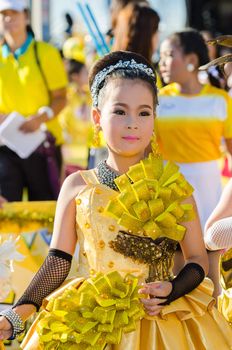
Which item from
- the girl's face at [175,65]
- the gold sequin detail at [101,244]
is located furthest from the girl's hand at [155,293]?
the girl's face at [175,65]

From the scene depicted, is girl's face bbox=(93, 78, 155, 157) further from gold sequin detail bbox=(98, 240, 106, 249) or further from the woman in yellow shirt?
the woman in yellow shirt

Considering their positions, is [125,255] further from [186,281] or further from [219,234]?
[219,234]

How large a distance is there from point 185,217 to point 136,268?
258 mm

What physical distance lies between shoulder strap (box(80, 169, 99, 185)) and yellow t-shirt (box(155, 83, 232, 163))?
2320mm

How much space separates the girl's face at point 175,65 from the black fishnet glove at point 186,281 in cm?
283

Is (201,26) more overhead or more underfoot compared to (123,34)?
more underfoot

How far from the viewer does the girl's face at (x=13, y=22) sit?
23.9 feet

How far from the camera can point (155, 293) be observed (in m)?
3.48

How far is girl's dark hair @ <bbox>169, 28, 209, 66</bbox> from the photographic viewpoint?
639 cm

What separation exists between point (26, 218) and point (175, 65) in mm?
1275

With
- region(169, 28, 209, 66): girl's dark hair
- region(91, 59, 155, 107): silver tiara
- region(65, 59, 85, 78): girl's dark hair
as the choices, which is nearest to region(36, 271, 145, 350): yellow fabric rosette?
region(91, 59, 155, 107): silver tiara

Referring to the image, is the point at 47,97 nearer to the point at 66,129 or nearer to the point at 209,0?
the point at 66,129

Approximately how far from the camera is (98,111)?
3938 millimetres

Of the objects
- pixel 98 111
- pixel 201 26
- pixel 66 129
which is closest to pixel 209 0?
pixel 201 26
